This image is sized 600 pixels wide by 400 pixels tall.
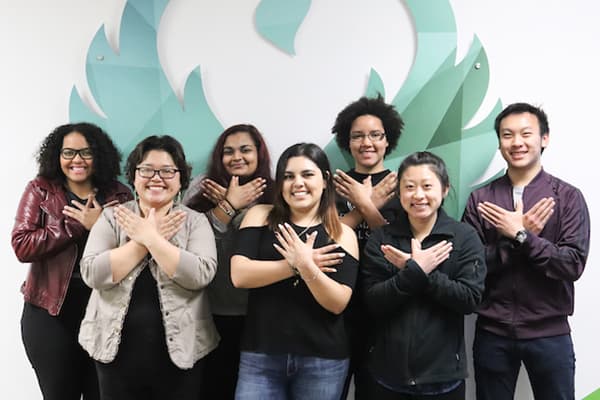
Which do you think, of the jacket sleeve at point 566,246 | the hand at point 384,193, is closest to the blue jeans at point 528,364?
the jacket sleeve at point 566,246

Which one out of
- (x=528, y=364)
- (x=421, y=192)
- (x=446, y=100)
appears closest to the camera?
(x=421, y=192)

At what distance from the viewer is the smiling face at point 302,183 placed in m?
1.94

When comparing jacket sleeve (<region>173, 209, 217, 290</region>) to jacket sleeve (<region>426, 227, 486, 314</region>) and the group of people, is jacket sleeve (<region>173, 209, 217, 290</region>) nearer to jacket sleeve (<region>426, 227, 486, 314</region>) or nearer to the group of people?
the group of people

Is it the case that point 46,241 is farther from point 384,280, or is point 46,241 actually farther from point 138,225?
point 384,280

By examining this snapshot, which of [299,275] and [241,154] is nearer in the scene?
[299,275]

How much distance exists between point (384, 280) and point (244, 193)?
88cm

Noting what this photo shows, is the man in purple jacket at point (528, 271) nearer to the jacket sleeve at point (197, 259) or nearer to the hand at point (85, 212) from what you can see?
the jacket sleeve at point (197, 259)

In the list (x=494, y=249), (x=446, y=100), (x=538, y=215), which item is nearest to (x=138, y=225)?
(x=494, y=249)

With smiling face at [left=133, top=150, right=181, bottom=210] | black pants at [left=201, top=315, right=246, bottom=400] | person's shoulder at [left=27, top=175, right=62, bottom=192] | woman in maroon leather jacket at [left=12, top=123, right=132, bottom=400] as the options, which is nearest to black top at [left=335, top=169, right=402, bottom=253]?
black pants at [left=201, top=315, right=246, bottom=400]

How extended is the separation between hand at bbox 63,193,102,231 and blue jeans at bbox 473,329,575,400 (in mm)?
2056

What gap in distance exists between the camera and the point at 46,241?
2.15 meters

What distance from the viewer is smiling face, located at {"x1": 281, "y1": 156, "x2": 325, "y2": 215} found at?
1944 millimetres

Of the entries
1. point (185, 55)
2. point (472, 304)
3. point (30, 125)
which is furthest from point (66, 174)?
point (472, 304)

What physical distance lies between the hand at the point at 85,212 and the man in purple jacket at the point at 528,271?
75.9 inches
